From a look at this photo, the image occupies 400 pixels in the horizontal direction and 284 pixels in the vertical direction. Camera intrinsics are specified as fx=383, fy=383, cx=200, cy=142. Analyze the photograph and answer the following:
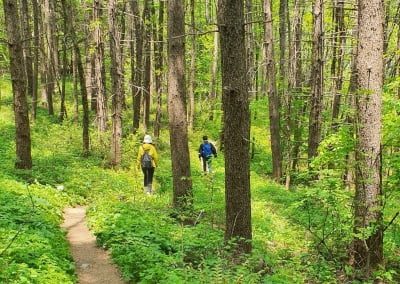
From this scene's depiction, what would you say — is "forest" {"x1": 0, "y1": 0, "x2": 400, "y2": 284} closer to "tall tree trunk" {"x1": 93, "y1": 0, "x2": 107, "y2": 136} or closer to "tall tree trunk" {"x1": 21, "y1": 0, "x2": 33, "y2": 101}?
"tall tree trunk" {"x1": 93, "y1": 0, "x2": 107, "y2": 136}

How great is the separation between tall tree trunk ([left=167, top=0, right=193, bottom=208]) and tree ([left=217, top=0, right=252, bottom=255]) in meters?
2.39

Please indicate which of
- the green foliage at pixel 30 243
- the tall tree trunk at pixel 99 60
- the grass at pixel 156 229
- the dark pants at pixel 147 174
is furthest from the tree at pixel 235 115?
the tall tree trunk at pixel 99 60

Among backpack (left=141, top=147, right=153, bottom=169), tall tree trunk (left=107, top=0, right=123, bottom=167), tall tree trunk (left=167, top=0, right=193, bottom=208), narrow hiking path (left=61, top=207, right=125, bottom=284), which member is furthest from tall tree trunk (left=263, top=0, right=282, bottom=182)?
narrow hiking path (left=61, top=207, right=125, bottom=284)

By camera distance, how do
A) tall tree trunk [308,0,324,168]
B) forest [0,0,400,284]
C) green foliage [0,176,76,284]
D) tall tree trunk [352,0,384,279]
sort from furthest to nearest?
1. tall tree trunk [308,0,324,168]
2. tall tree trunk [352,0,384,279]
3. forest [0,0,400,284]
4. green foliage [0,176,76,284]

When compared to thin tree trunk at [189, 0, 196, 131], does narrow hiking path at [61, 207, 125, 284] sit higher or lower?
lower

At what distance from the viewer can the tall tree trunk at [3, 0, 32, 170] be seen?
414 inches

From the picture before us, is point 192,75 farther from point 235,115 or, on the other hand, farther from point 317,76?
point 235,115

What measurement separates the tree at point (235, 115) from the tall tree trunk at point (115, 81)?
964 centimetres

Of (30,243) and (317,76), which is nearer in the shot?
(30,243)

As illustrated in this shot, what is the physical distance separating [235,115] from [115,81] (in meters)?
10.3

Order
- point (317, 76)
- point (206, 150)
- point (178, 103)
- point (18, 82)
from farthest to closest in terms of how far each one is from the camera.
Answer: point (206, 150) → point (317, 76) → point (18, 82) → point (178, 103)

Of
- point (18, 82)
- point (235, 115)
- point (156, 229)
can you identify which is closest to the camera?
point (235, 115)

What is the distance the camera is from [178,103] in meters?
8.60

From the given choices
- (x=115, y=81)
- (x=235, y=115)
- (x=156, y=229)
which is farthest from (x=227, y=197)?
(x=115, y=81)
